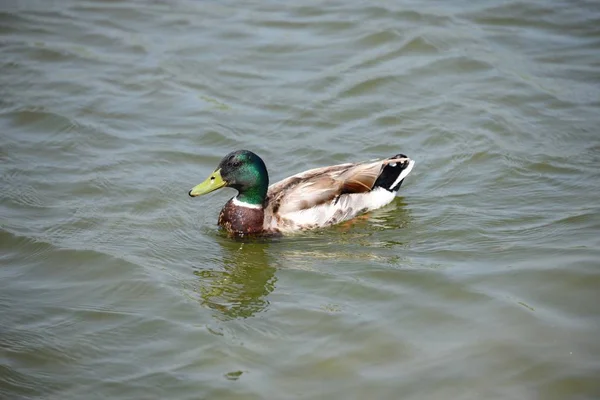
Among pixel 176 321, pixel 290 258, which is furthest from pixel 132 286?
pixel 290 258

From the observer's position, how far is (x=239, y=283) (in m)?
8.09

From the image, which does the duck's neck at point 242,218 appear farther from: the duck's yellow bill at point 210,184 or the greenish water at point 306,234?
the duck's yellow bill at point 210,184

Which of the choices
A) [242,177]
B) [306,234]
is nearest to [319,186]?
[306,234]

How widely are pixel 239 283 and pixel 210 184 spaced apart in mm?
1398

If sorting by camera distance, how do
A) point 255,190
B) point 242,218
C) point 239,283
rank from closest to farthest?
1. point 239,283
2. point 242,218
3. point 255,190

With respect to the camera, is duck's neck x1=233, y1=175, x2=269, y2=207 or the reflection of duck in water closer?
the reflection of duck in water

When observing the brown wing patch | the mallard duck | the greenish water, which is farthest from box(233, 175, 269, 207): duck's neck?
the greenish water

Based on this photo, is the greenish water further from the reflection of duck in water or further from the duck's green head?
the duck's green head

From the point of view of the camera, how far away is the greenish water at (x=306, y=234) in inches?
261

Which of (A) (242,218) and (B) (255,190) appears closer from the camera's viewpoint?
(A) (242,218)

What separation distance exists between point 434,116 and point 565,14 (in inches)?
145

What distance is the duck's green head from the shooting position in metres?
9.10

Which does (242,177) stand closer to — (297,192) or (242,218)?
(242,218)

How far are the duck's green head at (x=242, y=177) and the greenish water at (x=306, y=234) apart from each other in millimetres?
520
